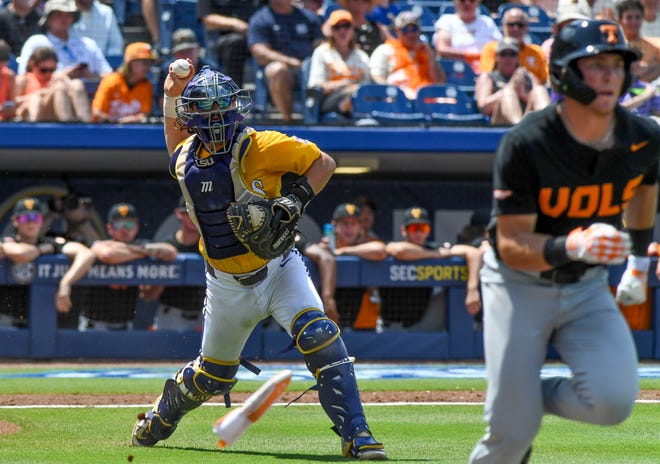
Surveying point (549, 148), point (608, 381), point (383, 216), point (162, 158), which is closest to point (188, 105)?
point (549, 148)

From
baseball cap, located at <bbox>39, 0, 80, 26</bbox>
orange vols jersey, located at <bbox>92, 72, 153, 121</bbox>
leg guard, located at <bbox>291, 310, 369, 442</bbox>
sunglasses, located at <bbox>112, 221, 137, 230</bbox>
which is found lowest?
sunglasses, located at <bbox>112, 221, 137, 230</bbox>

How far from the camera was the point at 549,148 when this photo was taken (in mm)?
3760

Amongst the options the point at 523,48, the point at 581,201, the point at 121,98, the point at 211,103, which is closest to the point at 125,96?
the point at 121,98

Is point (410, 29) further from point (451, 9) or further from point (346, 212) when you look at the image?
point (346, 212)

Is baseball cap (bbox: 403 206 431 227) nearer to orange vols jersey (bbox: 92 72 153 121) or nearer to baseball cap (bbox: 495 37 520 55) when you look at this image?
baseball cap (bbox: 495 37 520 55)

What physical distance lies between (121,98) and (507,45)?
400 centimetres

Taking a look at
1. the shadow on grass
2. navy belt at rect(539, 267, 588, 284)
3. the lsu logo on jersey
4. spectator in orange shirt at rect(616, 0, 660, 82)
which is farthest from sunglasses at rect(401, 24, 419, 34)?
navy belt at rect(539, 267, 588, 284)

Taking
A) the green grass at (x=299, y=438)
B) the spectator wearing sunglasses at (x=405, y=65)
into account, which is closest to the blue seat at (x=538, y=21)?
the spectator wearing sunglasses at (x=405, y=65)

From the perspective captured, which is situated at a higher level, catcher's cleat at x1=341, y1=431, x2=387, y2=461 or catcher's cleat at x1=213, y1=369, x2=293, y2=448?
catcher's cleat at x1=213, y1=369, x2=293, y2=448

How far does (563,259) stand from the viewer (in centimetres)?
363

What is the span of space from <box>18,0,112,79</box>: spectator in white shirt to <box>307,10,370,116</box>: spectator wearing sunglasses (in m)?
2.34

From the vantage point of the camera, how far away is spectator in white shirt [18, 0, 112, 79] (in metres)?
12.3

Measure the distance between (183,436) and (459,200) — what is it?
8.38m

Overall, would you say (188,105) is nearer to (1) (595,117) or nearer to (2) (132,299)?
(1) (595,117)
